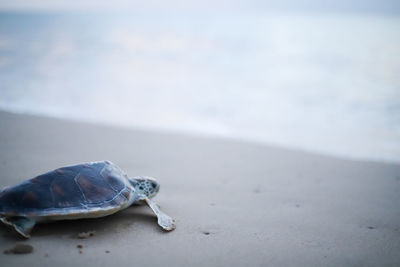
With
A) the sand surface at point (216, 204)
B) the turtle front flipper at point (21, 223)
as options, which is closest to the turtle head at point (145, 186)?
the sand surface at point (216, 204)

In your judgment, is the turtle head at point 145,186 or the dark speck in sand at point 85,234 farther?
the turtle head at point 145,186

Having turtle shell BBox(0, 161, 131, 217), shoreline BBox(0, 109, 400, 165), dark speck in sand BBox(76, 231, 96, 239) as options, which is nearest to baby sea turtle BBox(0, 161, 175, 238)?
turtle shell BBox(0, 161, 131, 217)

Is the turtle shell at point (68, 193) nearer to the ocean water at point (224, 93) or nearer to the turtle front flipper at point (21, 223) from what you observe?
the turtle front flipper at point (21, 223)

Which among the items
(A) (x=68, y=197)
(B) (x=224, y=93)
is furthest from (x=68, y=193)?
(B) (x=224, y=93)

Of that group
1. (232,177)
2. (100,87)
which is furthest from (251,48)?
(232,177)

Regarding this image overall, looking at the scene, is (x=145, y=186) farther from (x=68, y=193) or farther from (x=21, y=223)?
(x=21, y=223)

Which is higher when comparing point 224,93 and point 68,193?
point 68,193

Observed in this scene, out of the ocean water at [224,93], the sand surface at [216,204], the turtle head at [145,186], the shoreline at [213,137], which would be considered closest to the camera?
the sand surface at [216,204]
